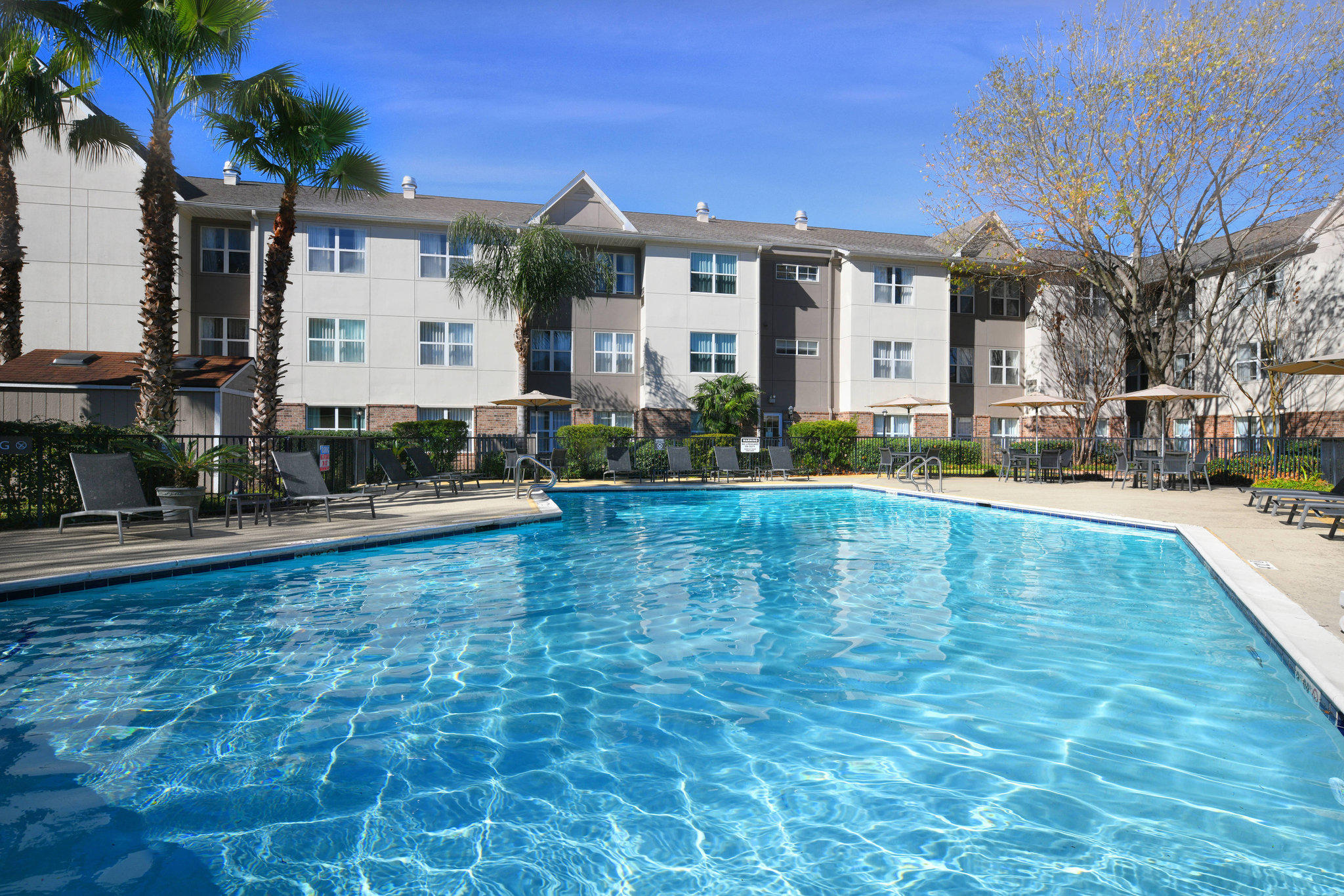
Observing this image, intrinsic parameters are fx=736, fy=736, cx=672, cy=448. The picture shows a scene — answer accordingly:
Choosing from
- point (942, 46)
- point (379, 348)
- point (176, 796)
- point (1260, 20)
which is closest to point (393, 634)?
point (176, 796)

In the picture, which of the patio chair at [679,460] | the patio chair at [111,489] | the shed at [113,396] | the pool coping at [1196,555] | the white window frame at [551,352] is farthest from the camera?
the white window frame at [551,352]

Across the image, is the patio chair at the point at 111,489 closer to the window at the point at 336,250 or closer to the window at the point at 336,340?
the window at the point at 336,340

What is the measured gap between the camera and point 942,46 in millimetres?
12344

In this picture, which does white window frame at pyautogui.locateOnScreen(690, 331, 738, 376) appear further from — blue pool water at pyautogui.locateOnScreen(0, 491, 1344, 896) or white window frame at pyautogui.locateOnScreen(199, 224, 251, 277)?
blue pool water at pyautogui.locateOnScreen(0, 491, 1344, 896)

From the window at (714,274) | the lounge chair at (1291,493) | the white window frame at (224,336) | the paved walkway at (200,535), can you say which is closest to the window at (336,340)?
the white window frame at (224,336)

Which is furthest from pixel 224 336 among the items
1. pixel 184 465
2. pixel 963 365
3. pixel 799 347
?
pixel 963 365

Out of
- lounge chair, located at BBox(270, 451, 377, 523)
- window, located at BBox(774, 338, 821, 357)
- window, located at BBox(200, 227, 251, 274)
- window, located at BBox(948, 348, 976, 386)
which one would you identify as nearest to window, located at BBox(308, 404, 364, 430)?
window, located at BBox(200, 227, 251, 274)

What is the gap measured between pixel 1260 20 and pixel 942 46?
13.8m

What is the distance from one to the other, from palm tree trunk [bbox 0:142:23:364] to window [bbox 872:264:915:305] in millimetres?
25558

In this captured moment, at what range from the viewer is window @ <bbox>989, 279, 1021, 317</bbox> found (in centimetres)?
3136

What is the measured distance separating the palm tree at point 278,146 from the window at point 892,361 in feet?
68.4

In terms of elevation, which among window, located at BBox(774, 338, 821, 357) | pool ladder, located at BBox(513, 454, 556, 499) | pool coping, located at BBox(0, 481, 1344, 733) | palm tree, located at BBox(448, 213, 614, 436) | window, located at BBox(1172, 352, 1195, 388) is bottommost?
pool coping, located at BBox(0, 481, 1344, 733)

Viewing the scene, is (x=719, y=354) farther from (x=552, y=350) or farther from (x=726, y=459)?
(x=726, y=459)

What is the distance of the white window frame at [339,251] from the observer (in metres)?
24.6
